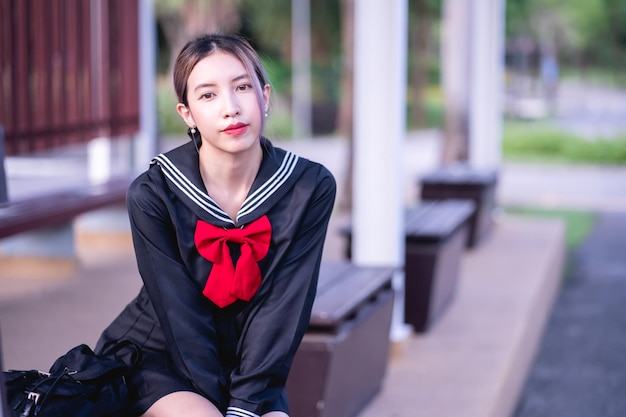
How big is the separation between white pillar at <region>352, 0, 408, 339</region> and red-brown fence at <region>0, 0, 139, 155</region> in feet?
10.5

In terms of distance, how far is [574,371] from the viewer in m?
6.80

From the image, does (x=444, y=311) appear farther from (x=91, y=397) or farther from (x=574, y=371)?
(x=91, y=397)

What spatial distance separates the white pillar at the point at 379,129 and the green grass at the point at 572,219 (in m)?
6.78

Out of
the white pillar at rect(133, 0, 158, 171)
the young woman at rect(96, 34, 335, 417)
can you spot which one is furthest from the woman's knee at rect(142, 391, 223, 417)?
the white pillar at rect(133, 0, 158, 171)

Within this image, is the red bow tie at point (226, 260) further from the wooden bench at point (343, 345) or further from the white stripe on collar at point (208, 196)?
the wooden bench at point (343, 345)

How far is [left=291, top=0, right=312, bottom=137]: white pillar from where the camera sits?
32.0 meters

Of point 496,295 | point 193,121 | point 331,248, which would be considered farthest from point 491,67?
point 193,121

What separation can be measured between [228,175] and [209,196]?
95 mm

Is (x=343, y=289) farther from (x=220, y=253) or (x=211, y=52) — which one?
(x=211, y=52)

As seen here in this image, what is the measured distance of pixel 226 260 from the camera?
2.82 m

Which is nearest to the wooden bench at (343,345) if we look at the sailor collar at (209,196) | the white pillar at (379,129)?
the white pillar at (379,129)

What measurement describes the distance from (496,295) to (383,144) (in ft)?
7.32

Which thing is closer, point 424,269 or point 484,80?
point 424,269

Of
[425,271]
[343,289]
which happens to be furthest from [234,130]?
[425,271]
